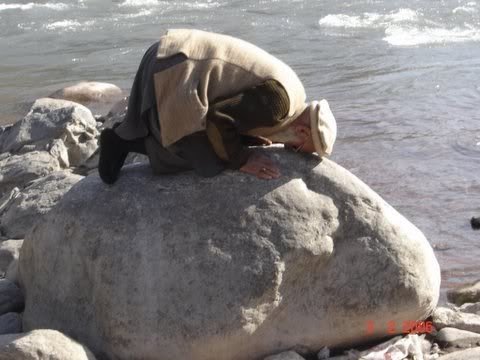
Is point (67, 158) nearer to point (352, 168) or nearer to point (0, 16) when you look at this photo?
point (352, 168)

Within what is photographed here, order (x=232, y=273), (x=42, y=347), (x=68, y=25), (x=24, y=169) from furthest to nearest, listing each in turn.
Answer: (x=68, y=25)
(x=24, y=169)
(x=232, y=273)
(x=42, y=347)

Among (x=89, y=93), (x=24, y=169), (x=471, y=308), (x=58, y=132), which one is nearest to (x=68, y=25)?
(x=89, y=93)

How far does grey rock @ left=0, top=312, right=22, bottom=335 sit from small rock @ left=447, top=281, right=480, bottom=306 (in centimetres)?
299

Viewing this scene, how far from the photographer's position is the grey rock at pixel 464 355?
4.67 m

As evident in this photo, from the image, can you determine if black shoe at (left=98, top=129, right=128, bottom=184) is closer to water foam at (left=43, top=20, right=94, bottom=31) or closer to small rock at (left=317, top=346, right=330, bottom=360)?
small rock at (left=317, top=346, right=330, bottom=360)

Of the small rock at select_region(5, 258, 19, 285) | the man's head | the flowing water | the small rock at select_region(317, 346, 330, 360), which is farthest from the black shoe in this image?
the flowing water

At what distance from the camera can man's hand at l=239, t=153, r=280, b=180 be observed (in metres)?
4.78

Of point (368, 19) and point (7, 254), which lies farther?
point (368, 19)

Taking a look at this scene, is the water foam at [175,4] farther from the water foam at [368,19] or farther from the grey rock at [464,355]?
the grey rock at [464,355]

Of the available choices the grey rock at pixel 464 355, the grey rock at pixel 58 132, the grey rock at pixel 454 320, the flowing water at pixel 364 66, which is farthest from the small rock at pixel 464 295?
the grey rock at pixel 58 132

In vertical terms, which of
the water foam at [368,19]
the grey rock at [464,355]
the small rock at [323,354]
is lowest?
the water foam at [368,19]

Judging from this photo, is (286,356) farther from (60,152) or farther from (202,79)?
(60,152)

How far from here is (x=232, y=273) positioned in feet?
14.9

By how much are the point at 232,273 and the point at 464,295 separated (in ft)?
8.01
